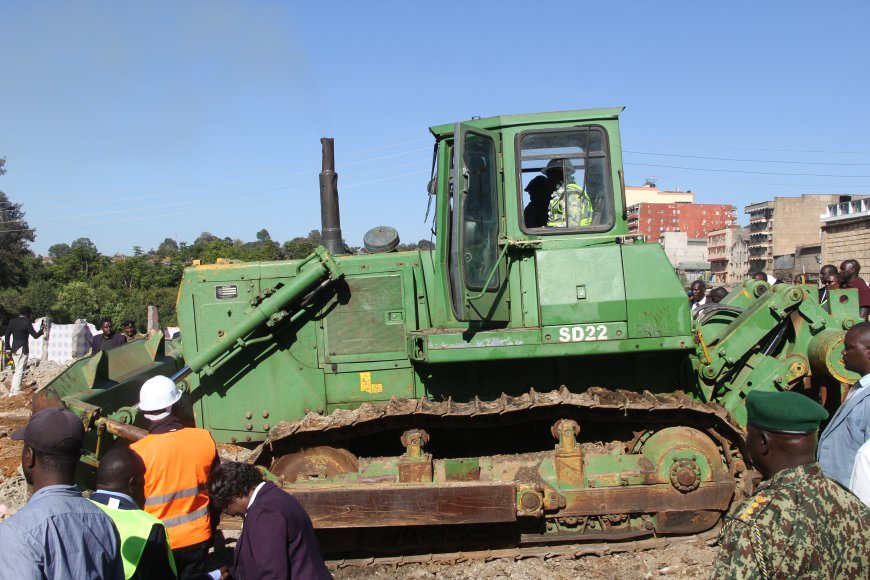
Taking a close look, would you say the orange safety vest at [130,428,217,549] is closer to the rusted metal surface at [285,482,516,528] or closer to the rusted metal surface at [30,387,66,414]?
the rusted metal surface at [285,482,516,528]

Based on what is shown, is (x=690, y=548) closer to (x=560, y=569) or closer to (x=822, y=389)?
(x=560, y=569)

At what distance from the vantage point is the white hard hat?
4422mm

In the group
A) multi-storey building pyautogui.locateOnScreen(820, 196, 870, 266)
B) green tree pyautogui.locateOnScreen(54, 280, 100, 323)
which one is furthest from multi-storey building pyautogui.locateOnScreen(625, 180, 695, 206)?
green tree pyautogui.locateOnScreen(54, 280, 100, 323)

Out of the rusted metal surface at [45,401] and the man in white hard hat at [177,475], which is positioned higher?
the rusted metal surface at [45,401]

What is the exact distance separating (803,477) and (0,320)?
33204mm

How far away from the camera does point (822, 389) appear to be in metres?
7.05

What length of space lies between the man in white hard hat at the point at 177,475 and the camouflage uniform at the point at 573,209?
11.6ft

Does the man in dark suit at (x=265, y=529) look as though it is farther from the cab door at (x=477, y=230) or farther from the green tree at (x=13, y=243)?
the green tree at (x=13, y=243)

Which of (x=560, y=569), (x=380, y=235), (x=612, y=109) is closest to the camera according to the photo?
(x=560, y=569)

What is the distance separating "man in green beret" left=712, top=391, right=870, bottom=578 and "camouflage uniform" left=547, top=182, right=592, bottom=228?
13.2 feet

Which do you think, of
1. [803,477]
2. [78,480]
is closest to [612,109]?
[803,477]

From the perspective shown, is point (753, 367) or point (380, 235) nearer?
point (753, 367)

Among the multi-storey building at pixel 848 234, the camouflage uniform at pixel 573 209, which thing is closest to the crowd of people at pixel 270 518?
the camouflage uniform at pixel 573 209

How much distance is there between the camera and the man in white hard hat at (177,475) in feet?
14.0
